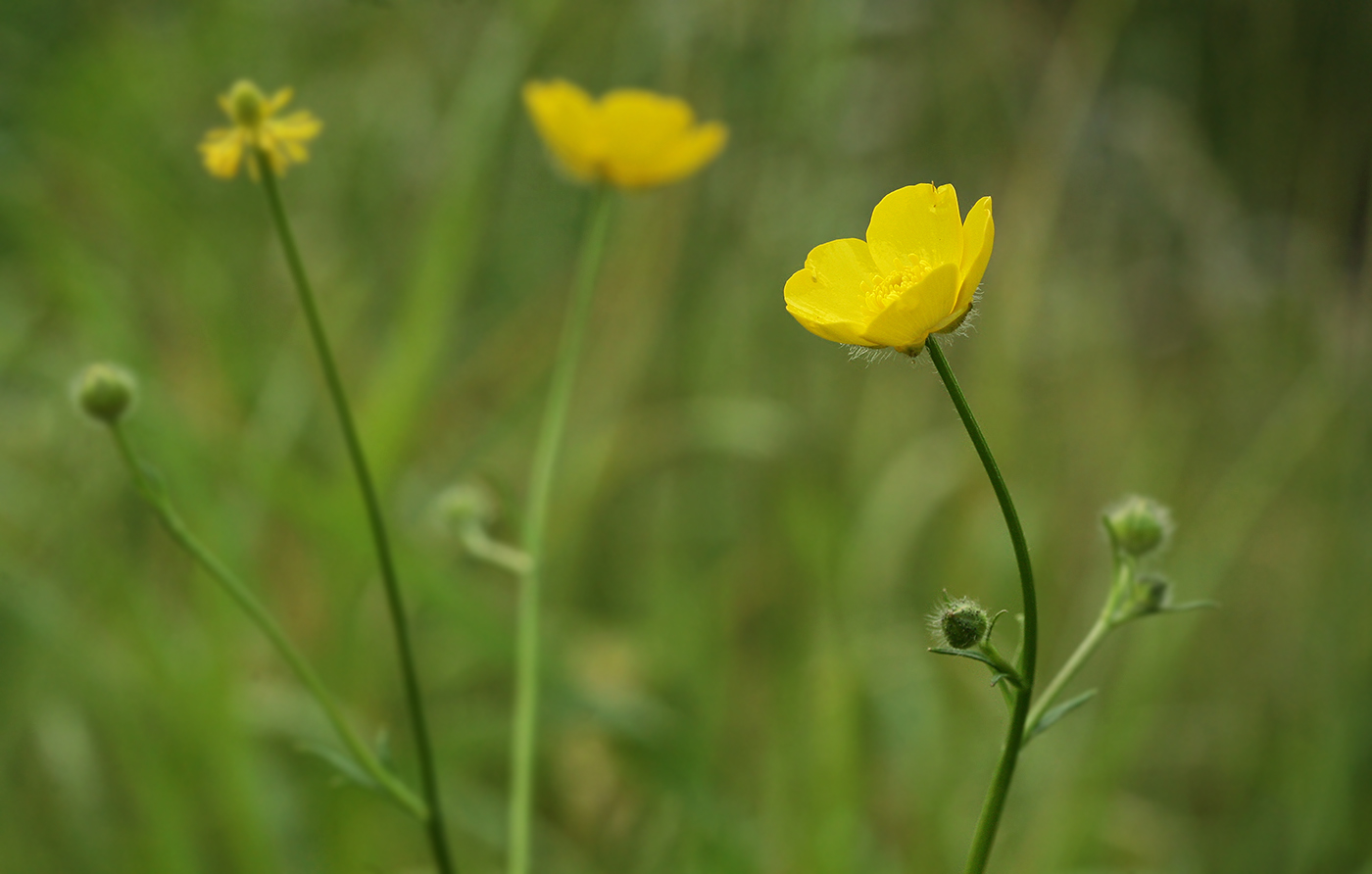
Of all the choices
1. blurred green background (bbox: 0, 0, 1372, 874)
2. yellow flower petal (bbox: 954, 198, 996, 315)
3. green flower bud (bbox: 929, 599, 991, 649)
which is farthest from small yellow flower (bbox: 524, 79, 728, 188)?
green flower bud (bbox: 929, 599, 991, 649)

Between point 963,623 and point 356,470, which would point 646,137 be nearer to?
point 356,470

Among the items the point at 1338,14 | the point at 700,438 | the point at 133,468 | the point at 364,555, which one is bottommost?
the point at 133,468

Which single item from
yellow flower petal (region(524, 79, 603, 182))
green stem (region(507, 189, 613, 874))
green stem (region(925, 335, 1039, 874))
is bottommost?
green stem (region(925, 335, 1039, 874))

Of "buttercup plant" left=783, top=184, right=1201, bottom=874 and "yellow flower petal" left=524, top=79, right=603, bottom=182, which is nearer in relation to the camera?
"buttercup plant" left=783, top=184, right=1201, bottom=874

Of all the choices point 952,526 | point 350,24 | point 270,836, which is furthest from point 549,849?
point 350,24

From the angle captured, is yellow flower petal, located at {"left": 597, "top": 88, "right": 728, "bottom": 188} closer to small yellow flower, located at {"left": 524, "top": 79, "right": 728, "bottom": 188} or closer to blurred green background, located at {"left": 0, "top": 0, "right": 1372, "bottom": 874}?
small yellow flower, located at {"left": 524, "top": 79, "right": 728, "bottom": 188}

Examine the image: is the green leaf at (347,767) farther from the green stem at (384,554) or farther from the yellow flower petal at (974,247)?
the yellow flower petal at (974,247)

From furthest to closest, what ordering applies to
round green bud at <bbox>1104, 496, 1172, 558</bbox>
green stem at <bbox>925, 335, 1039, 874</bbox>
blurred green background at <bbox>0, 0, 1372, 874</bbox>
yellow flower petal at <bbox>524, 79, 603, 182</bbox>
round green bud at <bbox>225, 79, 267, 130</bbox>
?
blurred green background at <bbox>0, 0, 1372, 874</bbox>, yellow flower petal at <bbox>524, 79, 603, 182</bbox>, round green bud at <bbox>225, 79, 267, 130</bbox>, round green bud at <bbox>1104, 496, 1172, 558</bbox>, green stem at <bbox>925, 335, 1039, 874</bbox>

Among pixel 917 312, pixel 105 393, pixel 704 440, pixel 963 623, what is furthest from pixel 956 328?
pixel 704 440

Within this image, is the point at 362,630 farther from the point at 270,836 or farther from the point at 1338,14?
the point at 1338,14
